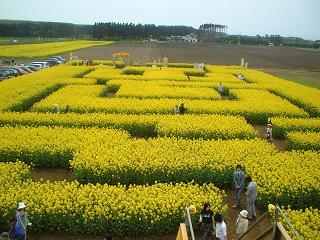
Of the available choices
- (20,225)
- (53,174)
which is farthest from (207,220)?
(53,174)

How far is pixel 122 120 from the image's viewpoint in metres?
20.3

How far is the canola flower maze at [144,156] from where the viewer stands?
434 inches

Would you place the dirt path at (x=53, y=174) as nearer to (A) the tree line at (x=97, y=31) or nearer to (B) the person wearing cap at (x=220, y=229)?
(B) the person wearing cap at (x=220, y=229)

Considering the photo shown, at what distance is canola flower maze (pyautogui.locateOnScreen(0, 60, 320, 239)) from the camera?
36.2ft

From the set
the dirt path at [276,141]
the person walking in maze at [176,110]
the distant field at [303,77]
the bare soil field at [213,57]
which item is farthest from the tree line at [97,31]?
the dirt path at [276,141]

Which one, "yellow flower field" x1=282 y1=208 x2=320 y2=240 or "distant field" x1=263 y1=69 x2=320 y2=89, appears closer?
"yellow flower field" x1=282 y1=208 x2=320 y2=240

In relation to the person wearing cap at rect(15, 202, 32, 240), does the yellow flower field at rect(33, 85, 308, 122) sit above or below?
above

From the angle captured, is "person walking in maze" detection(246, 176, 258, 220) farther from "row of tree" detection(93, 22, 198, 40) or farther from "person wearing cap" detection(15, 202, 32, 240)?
"row of tree" detection(93, 22, 198, 40)

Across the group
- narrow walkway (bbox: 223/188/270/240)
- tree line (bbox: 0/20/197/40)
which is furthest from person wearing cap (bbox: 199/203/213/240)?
tree line (bbox: 0/20/197/40)

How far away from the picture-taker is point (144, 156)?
14672 millimetres

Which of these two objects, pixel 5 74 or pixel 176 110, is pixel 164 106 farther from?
pixel 5 74

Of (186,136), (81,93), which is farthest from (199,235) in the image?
(81,93)

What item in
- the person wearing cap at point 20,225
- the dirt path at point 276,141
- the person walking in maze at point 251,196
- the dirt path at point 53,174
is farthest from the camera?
the dirt path at point 276,141

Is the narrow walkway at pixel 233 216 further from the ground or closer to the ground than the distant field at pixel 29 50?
closer to the ground
